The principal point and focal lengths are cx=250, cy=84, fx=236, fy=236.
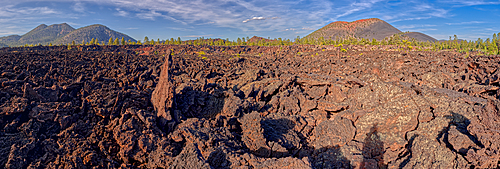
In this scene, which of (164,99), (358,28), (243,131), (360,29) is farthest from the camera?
(358,28)

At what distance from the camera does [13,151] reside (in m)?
6.12

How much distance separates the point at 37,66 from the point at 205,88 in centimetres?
1483

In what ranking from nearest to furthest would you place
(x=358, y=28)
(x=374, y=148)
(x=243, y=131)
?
1. (x=374, y=148)
2. (x=243, y=131)
3. (x=358, y=28)

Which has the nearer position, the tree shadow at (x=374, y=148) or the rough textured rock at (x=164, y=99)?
the tree shadow at (x=374, y=148)

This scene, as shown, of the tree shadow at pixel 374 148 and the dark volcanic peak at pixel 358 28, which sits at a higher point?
the dark volcanic peak at pixel 358 28

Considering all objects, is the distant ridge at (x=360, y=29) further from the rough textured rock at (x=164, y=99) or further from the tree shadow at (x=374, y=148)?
the tree shadow at (x=374, y=148)

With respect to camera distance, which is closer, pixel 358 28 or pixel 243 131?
pixel 243 131

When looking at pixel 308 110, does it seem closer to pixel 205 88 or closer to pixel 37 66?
pixel 205 88

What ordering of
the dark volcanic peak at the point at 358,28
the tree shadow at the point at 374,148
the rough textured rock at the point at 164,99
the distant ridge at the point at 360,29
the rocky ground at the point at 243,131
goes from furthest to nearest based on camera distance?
1. the dark volcanic peak at the point at 358,28
2. the distant ridge at the point at 360,29
3. the rough textured rock at the point at 164,99
4. the tree shadow at the point at 374,148
5. the rocky ground at the point at 243,131

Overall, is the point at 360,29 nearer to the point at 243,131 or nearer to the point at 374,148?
the point at 374,148

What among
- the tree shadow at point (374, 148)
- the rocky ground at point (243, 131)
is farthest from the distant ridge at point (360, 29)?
the tree shadow at point (374, 148)

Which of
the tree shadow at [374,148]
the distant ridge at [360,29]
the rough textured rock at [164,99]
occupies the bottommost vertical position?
the tree shadow at [374,148]

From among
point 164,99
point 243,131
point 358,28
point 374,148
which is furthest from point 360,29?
point 164,99

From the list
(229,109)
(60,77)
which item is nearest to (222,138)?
(229,109)
